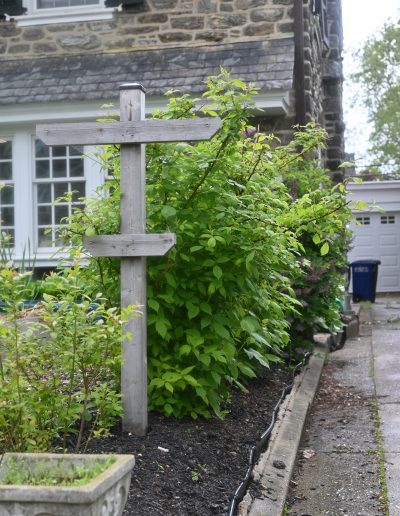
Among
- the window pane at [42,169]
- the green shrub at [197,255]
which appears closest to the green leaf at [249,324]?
the green shrub at [197,255]

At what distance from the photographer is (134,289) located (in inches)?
182

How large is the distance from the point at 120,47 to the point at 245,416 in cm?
748

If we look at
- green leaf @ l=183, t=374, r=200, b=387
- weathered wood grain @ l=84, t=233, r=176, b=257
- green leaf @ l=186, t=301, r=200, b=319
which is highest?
weathered wood grain @ l=84, t=233, r=176, b=257

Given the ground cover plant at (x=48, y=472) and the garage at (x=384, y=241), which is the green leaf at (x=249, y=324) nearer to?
the ground cover plant at (x=48, y=472)

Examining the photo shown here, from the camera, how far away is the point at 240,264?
4.90 meters

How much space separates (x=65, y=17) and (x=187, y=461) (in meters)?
8.97

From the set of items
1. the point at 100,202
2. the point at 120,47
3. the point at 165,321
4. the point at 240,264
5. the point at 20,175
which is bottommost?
the point at 165,321

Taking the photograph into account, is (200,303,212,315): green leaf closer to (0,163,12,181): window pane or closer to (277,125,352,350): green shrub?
(277,125,352,350): green shrub

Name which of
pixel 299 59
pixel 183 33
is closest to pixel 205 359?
pixel 299 59

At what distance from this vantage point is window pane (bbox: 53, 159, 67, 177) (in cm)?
1164

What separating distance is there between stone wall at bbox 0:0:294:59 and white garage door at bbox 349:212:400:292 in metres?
13.9

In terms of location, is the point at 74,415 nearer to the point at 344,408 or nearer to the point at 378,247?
the point at 344,408

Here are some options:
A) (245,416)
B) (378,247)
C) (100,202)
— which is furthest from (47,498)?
(378,247)

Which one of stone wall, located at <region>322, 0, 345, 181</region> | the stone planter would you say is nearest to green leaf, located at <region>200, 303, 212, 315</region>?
the stone planter
